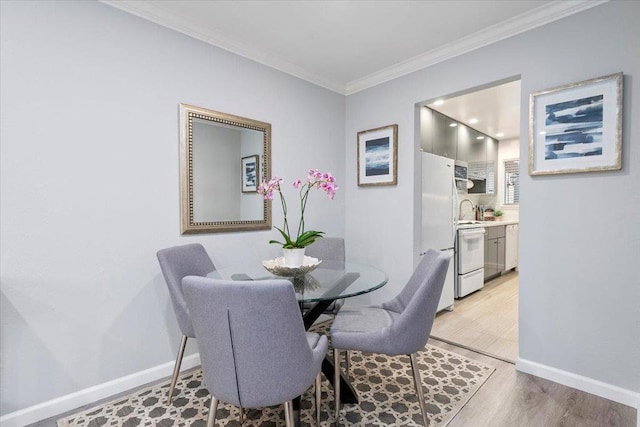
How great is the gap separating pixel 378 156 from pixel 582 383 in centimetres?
229

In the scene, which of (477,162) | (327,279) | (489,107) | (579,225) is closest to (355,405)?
(327,279)

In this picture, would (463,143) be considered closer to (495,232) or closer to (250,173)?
(495,232)

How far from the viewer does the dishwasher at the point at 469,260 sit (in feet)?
12.0

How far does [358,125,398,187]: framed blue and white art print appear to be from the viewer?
117 inches

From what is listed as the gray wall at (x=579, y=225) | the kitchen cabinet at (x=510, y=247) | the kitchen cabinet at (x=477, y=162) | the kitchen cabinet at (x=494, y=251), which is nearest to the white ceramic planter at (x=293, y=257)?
the gray wall at (x=579, y=225)

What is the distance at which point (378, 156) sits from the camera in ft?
10.2

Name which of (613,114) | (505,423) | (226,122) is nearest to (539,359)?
(505,423)

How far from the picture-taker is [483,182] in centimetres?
525

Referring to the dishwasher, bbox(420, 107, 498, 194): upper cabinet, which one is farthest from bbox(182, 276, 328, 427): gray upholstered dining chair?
the dishwasher

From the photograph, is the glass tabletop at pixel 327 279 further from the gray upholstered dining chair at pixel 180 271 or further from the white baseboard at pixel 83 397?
the white baseboard at pixel 83 397

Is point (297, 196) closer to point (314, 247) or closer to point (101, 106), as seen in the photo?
point (314, 247)

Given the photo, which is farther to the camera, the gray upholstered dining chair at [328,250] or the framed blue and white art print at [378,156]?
the framed blue and white art print at [378,156]

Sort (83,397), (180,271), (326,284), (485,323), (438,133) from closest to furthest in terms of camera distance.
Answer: (326,284) → (83,397) → (180,271) → (485,323) → (438,133)

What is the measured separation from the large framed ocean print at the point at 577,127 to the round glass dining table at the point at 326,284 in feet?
4.60
